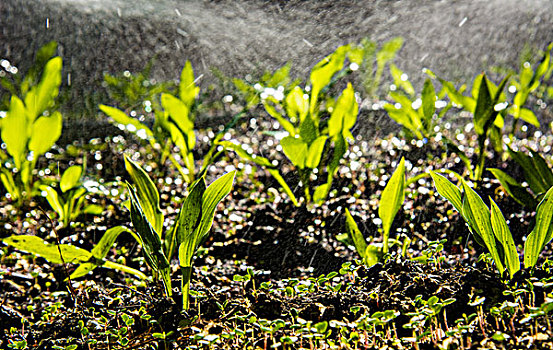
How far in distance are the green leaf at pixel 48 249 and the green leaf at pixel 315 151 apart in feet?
1.88

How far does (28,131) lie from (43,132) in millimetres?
44

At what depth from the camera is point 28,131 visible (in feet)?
4.31

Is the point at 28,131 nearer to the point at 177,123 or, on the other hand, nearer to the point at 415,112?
the point at 177,123

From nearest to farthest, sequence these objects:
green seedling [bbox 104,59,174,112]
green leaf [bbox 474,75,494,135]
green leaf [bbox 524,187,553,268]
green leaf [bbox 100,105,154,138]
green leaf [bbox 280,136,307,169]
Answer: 1. green leaf [bbox 524,187,553,268]
2. green leaf [bbox 280,136,307,169]
3. green leaf [bbox 474,75,494,135]
4. green leaf [bbox 100,105,154,138]
5. green seedling [bbox 104,59,174,112]

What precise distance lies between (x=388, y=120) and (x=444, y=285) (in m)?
1.27

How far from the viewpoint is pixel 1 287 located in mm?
1034

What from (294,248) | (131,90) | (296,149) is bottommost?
(294,248)

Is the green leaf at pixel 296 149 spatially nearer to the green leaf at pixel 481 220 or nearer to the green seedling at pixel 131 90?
the green leaf at pixel 481 220

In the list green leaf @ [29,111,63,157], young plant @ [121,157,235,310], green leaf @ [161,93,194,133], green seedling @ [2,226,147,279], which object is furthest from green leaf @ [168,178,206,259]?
green leaf @ [29,111,63,157]

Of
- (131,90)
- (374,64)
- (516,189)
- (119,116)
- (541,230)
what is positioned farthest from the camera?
(374,64)

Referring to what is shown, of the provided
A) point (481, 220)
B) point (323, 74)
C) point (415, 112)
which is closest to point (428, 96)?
point (415, 112)

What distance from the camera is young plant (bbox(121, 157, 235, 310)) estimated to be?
31.6 inches

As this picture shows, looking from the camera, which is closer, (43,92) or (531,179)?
(531,179)

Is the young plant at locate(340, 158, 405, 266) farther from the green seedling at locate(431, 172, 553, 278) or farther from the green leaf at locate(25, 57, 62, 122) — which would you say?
the green leaf at locate(25, 57, 62, 122)
